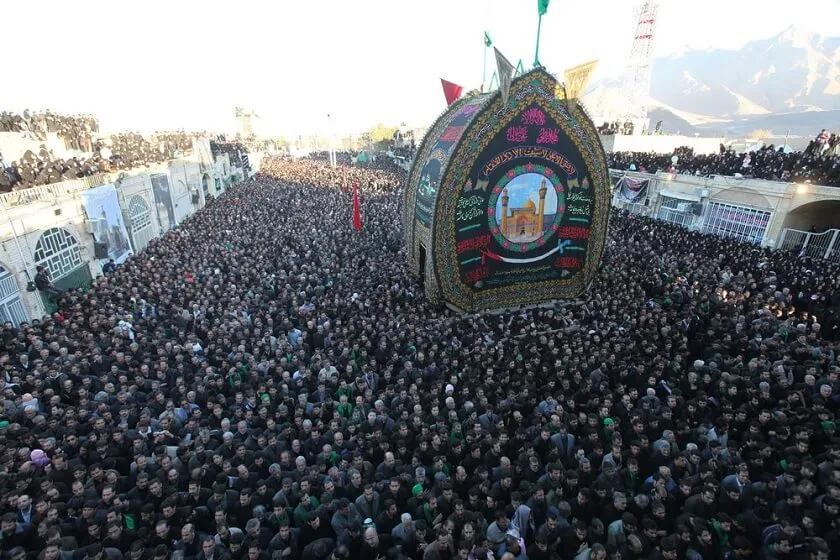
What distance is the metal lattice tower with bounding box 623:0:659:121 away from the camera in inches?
1437

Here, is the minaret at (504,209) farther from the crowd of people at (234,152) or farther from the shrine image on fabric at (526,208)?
the crowd of people at (234,152)

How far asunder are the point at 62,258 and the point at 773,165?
83.6 feet

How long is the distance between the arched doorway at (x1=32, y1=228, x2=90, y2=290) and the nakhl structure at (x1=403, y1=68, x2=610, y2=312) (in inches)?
416

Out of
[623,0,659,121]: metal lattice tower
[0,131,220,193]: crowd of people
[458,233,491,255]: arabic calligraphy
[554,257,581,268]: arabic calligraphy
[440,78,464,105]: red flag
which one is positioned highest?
[623,0,659,121]: metal lattice tower

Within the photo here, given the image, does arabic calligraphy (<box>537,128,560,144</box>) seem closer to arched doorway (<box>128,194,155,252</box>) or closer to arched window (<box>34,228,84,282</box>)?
arched window (<box>34,228,84,282</box>)

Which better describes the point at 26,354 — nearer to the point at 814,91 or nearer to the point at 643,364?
the point at 643,364

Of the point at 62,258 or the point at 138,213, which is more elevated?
the point at 138,213

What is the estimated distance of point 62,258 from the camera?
41.6ft

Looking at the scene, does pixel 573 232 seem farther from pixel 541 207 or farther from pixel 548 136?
pixel 548 136

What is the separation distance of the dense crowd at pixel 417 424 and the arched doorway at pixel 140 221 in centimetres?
654

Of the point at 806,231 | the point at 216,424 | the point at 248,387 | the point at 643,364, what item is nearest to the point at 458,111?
the point at 643,364

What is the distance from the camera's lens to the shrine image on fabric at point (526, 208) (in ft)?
38.2

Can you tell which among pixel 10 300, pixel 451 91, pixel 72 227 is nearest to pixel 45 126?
pixel 72 227

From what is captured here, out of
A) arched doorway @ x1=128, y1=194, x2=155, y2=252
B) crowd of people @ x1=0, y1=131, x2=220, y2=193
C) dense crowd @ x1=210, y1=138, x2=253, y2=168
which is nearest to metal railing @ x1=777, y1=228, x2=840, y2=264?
crowd of people @ x1=0, y1=131, x2=220, y2=193
